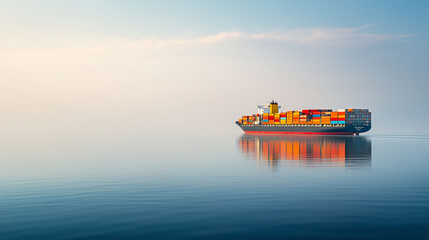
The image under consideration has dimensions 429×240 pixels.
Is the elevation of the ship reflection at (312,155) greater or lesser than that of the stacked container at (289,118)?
lesser

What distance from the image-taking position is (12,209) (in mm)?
23594

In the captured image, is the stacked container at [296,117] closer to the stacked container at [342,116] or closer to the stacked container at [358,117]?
the stacked container at [342,116]

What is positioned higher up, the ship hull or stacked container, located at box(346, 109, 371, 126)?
stacked container, located at box(346, 109, 371, 126)

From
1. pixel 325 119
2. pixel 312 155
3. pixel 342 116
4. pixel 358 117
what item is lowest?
pixel 312 155

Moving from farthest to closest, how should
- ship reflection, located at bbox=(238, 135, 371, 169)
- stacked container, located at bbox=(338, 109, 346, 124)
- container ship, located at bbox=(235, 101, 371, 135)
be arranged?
container ship, located at bbox=(235, 101, 371, 135), stacked container, located at bbox=(338, 109, 346, 124), ship reflection, located at bbox=(238, 135, 371, 169)

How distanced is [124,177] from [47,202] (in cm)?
1343

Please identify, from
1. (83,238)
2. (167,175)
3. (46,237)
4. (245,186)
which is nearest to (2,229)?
(46,237)

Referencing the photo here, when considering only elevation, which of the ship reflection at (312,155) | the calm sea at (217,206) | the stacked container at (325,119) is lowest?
the ship reflection at (312,155)

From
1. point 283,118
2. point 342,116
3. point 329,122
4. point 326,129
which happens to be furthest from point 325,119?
point 283,118

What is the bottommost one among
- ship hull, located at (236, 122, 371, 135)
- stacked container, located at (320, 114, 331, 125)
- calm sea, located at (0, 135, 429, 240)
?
calm sea, located at (0, 135, 429, 240)

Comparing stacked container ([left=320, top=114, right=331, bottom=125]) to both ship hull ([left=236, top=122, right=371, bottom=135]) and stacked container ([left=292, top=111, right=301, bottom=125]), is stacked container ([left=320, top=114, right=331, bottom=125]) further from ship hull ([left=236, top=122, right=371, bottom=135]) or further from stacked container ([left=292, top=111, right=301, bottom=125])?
stacked container ([left=292, top=111, right=301, bottom=125])

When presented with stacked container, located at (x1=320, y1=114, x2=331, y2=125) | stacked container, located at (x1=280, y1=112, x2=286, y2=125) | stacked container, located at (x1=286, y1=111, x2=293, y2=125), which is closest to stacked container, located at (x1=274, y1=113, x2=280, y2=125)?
stacked container, located at (x1=280, y1=112, x2=286, y2=125)

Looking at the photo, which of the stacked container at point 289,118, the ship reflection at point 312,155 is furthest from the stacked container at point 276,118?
the ship reflection at point 312,155

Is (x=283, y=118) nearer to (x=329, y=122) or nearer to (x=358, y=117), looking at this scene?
(x=329, y=122)
